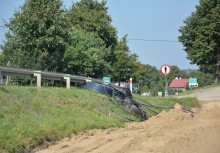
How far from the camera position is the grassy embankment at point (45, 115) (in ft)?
30.9

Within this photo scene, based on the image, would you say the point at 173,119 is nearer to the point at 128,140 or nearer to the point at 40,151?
the point at 128,140

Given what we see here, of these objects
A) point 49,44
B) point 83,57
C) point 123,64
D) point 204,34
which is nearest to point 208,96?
point 83,57

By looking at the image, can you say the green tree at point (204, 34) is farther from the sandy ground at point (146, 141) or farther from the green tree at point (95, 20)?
the sandy ground at point (146, 141)

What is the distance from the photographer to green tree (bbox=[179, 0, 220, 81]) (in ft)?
158

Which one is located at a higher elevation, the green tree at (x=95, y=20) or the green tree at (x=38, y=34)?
the green tree at (x=95, y=20)

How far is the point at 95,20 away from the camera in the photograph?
47.8 metres

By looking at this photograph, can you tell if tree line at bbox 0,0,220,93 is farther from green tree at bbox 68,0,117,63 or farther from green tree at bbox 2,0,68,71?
green tree at bbox 68,0,117,63

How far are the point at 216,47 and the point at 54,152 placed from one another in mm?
42827

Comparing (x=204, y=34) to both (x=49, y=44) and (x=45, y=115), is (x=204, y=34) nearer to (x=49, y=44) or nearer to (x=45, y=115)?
(x=49, y=44)

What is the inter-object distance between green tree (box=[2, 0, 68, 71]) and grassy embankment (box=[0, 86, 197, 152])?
10.7 meters

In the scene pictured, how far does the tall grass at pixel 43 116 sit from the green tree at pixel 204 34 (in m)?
35.0

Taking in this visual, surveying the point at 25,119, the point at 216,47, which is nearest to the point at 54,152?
the point at 25,119

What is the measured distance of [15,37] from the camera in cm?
2675

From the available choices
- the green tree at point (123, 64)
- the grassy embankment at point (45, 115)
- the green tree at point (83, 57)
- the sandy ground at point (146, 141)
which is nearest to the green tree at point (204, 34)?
the green tree at point (123, 64)
